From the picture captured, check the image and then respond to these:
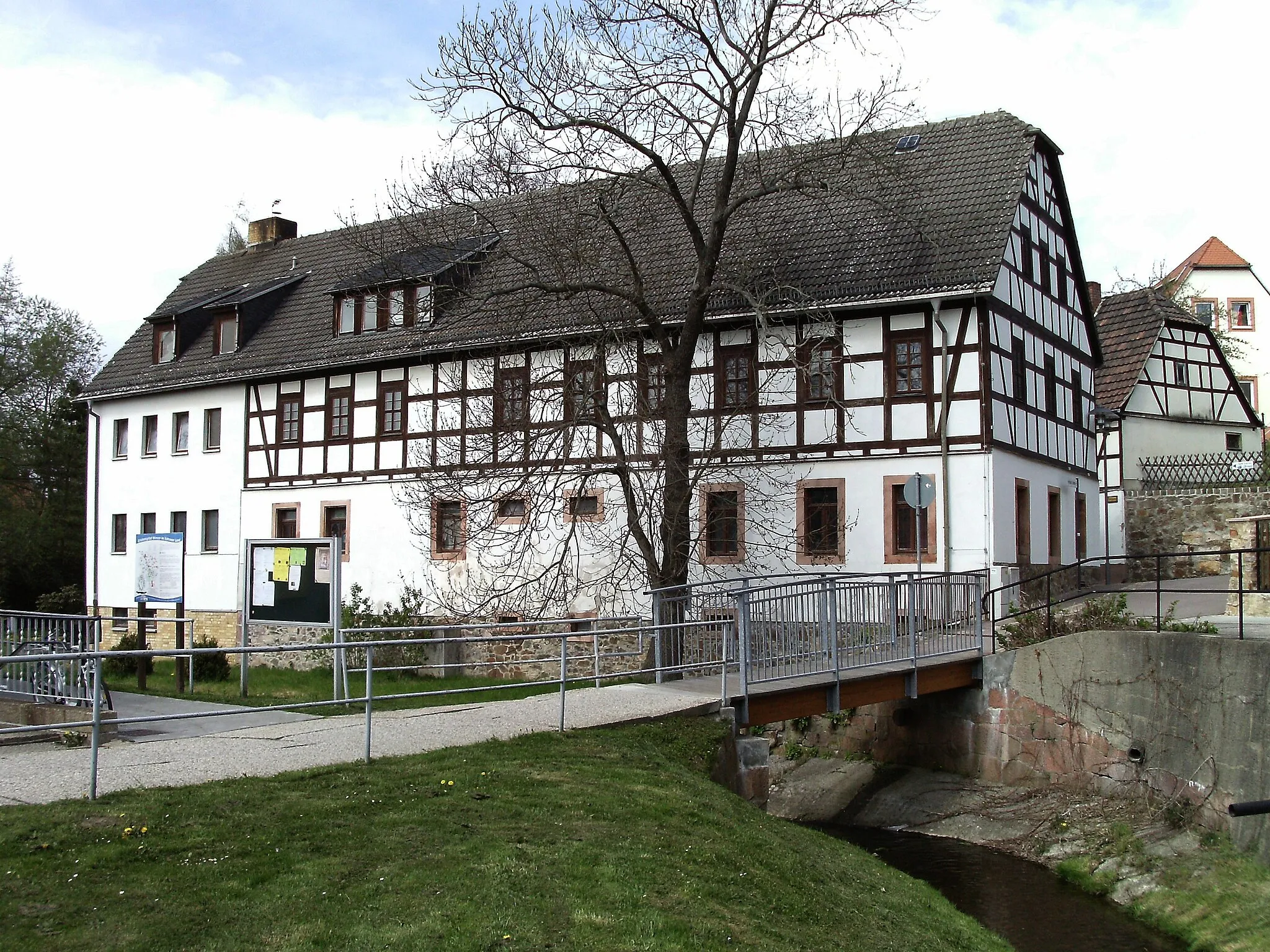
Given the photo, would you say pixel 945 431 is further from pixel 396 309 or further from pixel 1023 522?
pixel 396 309

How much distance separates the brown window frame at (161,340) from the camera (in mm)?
34344

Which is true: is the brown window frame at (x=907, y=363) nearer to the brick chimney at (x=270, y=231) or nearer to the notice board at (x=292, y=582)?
the notice board at (x=292, y=582)

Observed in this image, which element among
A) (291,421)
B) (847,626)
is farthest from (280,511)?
(847,626)

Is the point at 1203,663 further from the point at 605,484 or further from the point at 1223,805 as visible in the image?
the point at 605,484

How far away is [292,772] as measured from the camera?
31.9 ft

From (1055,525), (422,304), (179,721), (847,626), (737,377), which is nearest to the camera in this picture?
(179,721)

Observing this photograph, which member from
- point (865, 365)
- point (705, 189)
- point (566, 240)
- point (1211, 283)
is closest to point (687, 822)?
point (566, 240)

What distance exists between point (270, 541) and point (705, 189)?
43.9 feet

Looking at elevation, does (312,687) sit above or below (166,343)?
below

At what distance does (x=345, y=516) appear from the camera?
29.8m

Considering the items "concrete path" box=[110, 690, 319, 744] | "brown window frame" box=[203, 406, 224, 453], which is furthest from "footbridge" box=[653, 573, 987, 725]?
"brown window frame" box=[203, 406, 224, 453]

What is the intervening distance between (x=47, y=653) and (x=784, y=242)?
54.1 ft

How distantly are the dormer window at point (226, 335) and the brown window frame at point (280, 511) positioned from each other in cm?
467

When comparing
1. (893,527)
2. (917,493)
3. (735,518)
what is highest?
(917,493)
